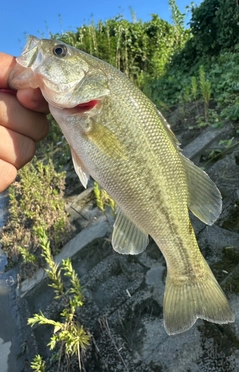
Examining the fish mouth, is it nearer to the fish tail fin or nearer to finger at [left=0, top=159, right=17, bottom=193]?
finger at [left=0, top=159, right=17, bottom=193]

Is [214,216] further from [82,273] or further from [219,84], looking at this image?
[219,84]

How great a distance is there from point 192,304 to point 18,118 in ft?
4.13

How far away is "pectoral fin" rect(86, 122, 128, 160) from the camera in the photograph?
5.15 feet

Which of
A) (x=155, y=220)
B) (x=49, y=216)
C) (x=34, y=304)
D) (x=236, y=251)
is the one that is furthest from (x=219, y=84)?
(x=155, y=220)

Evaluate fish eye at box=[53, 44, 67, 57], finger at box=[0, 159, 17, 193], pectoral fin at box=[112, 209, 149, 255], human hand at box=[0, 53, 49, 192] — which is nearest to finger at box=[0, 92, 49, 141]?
human hand at box=[0, 53, 49, 192]

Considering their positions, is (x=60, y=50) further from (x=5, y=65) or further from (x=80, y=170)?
(x=80, y=170)

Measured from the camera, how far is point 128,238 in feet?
5.84

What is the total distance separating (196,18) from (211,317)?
988 centimetres

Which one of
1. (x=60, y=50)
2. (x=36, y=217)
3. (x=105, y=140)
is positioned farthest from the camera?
(x=36, y=217)

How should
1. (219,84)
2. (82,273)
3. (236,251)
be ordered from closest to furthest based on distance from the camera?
(236,251) < (82,273) < (219,84)

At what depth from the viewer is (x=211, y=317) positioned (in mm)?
1688

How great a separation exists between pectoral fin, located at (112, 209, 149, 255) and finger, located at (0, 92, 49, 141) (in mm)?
597

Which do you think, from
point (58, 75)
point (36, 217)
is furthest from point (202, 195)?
point (36, 217)

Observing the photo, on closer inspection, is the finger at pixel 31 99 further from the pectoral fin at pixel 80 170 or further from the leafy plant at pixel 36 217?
the leafy plant at pixel 36 217
